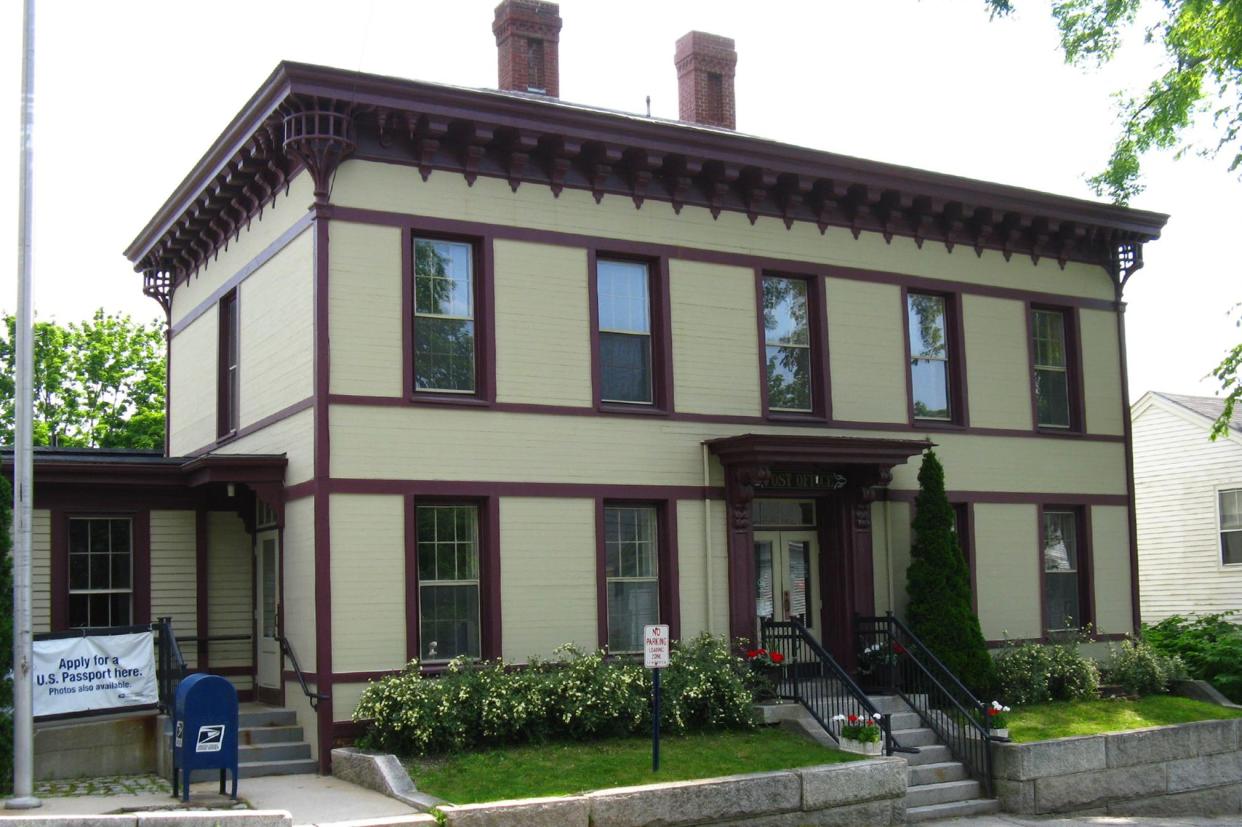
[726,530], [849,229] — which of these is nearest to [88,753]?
[726,530]

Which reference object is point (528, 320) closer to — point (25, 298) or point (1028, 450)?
point (25, 298)

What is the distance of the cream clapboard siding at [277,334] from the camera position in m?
16.4

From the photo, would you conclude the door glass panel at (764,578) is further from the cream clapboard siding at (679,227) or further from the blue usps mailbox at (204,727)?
the blue usps mailbox at (204,727)

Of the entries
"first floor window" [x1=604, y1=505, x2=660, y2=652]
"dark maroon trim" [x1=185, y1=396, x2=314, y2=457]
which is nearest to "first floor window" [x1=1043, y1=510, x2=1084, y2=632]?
"first floor window" [x1=604, y1=505, x2=660, y2=652]

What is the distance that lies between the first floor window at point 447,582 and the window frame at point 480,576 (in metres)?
0.07

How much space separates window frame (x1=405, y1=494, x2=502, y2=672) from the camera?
15.9m

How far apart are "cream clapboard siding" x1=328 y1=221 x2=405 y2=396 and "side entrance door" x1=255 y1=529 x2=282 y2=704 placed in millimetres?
2443

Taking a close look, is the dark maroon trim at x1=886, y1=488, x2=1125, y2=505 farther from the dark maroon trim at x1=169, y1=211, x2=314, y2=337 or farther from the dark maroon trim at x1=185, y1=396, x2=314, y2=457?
the dark maroon trim at x1=169, y1=211, x2=314, y2=337

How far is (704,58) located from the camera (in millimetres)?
23391

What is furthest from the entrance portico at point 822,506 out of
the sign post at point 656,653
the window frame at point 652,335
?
the sign post at point 656,653

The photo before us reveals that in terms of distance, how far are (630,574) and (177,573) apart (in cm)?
604

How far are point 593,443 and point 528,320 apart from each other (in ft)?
5.73

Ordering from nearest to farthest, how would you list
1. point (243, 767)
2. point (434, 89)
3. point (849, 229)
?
point (243, 767), point (434, 89), point (849, 229)

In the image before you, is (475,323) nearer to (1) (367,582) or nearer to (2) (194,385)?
(1) (367,582)
